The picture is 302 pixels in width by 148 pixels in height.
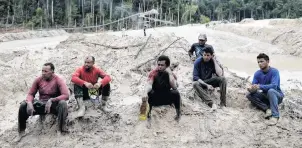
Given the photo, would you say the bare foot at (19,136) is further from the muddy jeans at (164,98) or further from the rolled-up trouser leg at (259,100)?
the rolled-up trouser leg at (259,100)

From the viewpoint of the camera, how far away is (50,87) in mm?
5641

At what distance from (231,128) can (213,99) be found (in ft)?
3.48

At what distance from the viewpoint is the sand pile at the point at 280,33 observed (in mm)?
23136

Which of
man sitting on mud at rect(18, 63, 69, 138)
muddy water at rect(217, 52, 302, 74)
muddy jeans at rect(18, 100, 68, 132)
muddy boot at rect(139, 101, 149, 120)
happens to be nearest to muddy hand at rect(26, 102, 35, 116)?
man sitting on mud at rect(18, 63, 69, 138)

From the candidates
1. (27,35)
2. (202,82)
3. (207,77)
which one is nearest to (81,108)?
(202,82)

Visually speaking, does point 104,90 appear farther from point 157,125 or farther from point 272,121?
point 272,121

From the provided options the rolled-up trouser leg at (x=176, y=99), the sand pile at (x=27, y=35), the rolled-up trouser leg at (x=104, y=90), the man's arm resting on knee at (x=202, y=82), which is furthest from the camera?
the sand pile at (x=27, y=35)

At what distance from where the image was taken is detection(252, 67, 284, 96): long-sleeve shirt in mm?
6113

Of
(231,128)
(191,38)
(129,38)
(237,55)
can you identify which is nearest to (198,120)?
(231,128)

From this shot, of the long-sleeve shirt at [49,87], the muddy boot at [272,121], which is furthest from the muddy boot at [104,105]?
the muddy boot at [272,121]

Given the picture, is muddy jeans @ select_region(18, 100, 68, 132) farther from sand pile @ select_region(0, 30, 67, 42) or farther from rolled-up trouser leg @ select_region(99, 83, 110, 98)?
sand pile @ select_region(0, 30, 67, 42)

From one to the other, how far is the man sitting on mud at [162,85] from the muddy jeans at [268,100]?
5.08 ft

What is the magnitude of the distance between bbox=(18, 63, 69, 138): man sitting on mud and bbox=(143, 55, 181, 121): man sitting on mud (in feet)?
4.37

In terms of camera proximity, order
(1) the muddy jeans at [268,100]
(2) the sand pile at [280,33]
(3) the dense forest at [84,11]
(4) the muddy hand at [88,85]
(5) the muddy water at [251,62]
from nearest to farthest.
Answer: (4) the muddy hand at [88,85], (1) the muddy jeans at [268,100], (5) the muddy water at [251,62], (2) the sand pile at [280,33], (3) the dense forest at [84,11]
